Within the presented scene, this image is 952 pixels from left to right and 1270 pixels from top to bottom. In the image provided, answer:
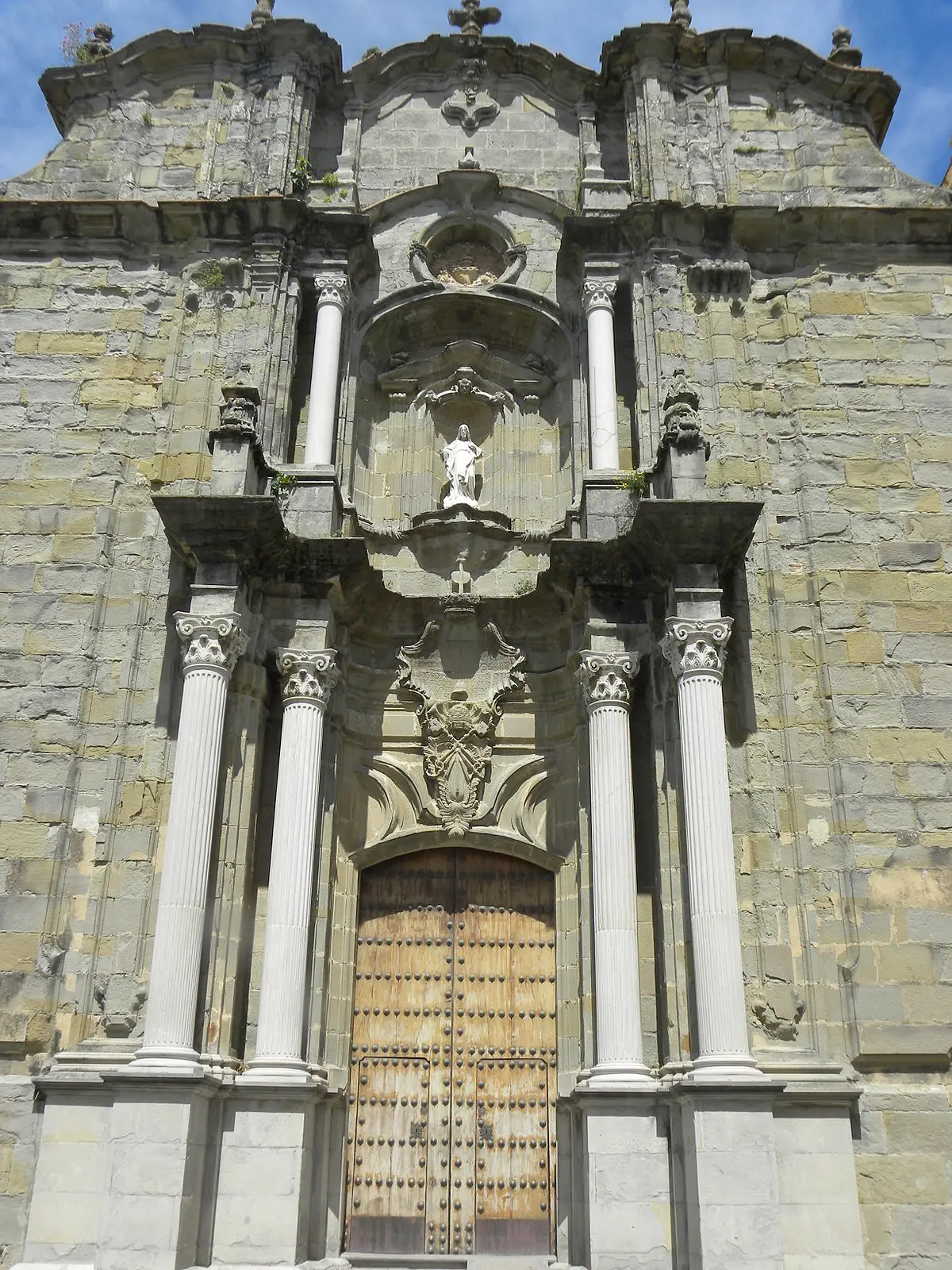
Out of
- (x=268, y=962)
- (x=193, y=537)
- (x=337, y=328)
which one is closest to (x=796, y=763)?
(x=268, y=962)

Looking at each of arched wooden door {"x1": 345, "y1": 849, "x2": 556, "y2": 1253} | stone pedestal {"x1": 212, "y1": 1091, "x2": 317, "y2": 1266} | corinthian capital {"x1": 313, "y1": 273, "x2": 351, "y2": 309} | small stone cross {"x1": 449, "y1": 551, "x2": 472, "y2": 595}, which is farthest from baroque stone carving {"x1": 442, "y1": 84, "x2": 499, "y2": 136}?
stone pedestal {"x1": 212, "y1": 1091, "x2": 317, "y2": 1266}

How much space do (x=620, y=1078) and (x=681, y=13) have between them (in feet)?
38.4

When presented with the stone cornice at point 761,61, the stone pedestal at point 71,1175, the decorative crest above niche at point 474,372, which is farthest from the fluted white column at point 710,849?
the stone cornice at point 761,61

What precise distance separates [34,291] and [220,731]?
5.78m

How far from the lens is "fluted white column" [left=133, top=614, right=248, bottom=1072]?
849cm

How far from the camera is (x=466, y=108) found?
13.7m

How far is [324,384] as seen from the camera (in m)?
11.6

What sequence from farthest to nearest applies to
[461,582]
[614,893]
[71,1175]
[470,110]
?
[470,110], [461,582], [614,893], [71,1175]

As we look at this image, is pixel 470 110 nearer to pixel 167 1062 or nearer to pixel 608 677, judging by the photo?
pixel 608 677

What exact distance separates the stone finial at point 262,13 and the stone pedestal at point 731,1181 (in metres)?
12.3

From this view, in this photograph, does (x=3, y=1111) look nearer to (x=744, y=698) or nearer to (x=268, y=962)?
(x=268, y=962)

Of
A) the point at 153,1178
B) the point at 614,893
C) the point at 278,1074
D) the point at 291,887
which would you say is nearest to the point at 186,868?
the point at 291,887

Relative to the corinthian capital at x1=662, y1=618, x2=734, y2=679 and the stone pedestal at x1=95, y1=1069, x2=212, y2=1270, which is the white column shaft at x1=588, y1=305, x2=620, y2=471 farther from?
the stone pedestal at x1=95, y1=1069, x2=212, y2=1270

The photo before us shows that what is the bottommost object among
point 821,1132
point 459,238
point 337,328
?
point 821,1132
